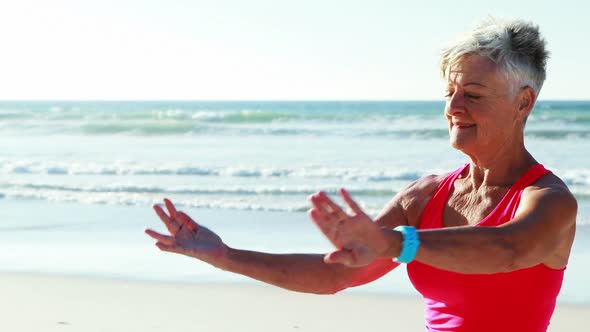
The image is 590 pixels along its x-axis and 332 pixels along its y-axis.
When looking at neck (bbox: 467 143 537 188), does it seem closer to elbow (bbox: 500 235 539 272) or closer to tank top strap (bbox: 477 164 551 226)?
tank top strap (bbox: 477 164 551 226)

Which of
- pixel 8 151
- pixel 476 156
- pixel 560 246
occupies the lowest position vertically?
pixel 8 151

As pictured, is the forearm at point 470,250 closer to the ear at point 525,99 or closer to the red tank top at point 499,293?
the red tank top at point 499,293

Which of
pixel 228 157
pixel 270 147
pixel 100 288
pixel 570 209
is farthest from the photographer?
pixel 270 147

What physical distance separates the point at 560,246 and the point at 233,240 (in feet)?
21.1

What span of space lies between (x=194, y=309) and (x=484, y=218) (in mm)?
4128

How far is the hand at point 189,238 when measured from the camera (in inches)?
90.7

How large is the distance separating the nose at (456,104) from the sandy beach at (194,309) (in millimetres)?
3755

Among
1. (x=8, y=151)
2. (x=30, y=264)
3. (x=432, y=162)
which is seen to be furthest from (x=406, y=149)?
(x=30, y=264)

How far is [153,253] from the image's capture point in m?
7.83

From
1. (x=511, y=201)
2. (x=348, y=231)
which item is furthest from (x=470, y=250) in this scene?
(x=511, y=201)

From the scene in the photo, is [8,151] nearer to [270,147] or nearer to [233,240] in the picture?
[270,147]

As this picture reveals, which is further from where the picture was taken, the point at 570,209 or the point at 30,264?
the point at 30,264

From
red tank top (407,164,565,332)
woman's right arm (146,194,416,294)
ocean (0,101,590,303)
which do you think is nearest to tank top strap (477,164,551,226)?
red tank top (407,164,565,332)

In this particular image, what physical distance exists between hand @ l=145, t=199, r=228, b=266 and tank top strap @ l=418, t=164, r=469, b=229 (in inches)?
21.5
